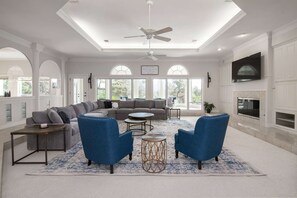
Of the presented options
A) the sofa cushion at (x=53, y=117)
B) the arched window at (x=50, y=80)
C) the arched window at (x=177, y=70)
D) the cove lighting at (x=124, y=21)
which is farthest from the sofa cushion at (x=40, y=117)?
the arched window at (x=177, y=70)

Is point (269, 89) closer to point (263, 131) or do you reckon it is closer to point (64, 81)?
point (263, 131)

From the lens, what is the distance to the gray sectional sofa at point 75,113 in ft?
12.6

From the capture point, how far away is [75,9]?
4559 millimetres

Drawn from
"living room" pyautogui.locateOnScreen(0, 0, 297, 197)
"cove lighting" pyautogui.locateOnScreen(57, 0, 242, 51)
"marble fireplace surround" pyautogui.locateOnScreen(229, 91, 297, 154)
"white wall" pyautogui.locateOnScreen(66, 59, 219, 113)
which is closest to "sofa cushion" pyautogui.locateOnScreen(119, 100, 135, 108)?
"living room" pyautogui.locateOnScreen(0, 0, 297, 197)

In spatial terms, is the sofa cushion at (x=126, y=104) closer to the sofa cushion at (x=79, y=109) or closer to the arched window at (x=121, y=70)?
the sofa cushion at (x=79, y=109)

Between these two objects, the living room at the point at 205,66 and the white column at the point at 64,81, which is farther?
the white column at the point at 64,81

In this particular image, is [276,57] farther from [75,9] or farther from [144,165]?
[75,9]

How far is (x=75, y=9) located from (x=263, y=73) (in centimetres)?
565

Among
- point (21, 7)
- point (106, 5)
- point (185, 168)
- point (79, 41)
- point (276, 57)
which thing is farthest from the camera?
point (79, 41)

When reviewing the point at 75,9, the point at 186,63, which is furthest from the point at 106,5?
the point at 186,63

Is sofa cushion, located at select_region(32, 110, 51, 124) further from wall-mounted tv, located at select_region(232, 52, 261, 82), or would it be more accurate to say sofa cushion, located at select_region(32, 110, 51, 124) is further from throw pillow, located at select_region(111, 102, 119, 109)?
wall-mounted tv, located at select_region(232, 52, 261, 82)

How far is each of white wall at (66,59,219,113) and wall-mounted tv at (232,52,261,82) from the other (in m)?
2.42

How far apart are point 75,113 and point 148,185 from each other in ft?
12.6

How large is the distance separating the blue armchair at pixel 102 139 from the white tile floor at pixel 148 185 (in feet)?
0.99
